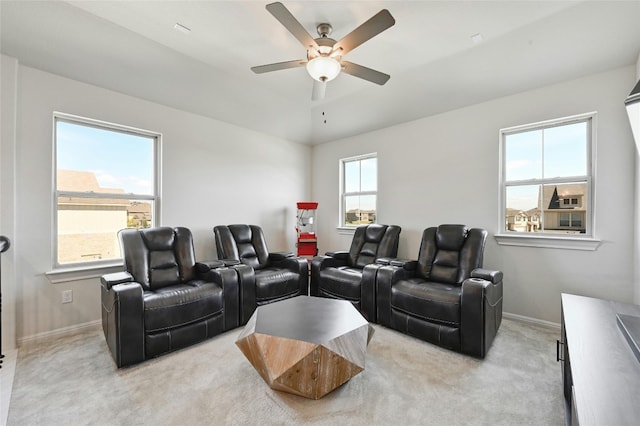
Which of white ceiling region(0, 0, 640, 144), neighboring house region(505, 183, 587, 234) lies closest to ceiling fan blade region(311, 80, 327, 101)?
white ceiling region(0, 0, 640, 144)

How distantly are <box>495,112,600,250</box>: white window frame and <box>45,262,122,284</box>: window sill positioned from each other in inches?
179

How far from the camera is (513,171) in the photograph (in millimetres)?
3324

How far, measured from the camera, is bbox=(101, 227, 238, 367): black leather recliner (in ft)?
7.23

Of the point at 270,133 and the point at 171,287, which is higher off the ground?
the point at 270,133

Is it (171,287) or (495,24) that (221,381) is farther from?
(495,24)

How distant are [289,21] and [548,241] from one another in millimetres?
3368

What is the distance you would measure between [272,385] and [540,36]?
365 centimetres

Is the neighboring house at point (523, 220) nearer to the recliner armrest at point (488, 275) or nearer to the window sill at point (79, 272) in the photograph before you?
the recliner armrest at point (488, 275)

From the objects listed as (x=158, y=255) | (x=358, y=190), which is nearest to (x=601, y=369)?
(x=158, y=255)

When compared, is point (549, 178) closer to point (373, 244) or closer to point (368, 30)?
point (373, 244)

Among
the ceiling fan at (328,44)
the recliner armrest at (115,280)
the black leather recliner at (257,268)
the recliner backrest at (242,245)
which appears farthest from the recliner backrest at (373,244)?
the recliner armrest at (115,280)

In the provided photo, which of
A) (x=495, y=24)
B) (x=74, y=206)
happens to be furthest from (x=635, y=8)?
(x=74, y=206)

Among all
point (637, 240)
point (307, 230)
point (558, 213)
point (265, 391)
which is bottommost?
point (265, 391)

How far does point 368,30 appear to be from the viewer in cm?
194
